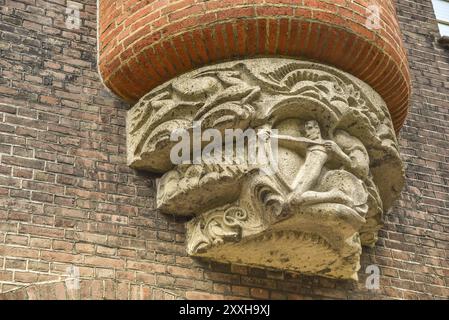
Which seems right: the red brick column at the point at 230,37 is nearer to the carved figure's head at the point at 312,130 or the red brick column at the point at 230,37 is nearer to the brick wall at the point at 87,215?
the brick wall at the point at 87,215

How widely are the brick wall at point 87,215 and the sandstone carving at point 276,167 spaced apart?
0.14m

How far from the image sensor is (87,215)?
454 centimetres

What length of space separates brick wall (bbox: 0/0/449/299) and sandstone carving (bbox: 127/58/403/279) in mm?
136

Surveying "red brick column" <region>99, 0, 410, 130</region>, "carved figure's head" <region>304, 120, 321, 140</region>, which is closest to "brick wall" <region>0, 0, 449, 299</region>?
"red brick column" <region>99, 0, 410, 130</region>

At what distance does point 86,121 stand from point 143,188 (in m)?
0.56

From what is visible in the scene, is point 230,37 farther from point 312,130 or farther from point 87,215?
point 87,215

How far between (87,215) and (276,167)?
1.13 m

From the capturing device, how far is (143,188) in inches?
190

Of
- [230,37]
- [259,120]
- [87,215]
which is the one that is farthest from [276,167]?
[87,215]

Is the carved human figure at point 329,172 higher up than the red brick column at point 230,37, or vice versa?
the red brick column at point 230,37

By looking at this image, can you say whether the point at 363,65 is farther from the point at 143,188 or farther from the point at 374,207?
the point at 143,188

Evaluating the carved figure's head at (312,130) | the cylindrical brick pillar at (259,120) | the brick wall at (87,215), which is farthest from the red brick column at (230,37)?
the carved figure's head at (312,130)

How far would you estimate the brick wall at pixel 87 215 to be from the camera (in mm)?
4340

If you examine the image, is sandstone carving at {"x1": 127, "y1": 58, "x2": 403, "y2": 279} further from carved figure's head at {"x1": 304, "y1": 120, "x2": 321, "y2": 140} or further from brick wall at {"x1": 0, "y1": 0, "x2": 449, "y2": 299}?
brick wall at {"x1": 0, "y1": 0, "x2": 449, "y2": 299}
